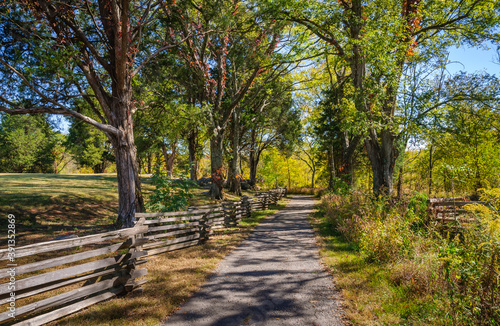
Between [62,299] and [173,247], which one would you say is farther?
[173,247]

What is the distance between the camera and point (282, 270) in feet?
21.4

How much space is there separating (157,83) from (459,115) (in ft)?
52.1

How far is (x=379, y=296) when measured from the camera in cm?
477

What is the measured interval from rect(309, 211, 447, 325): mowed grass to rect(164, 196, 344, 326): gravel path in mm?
306

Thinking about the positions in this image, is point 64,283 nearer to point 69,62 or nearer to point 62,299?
point 62,299

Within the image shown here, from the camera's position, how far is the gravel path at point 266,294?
4.21 metres

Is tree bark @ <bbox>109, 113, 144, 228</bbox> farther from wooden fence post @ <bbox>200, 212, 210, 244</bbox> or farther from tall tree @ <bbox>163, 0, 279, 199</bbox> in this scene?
tall tree @ <bbox>163, 0, 279, 199</bbox>

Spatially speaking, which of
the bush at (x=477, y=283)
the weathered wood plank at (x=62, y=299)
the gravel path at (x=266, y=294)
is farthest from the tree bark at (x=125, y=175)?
the bush at (x=477, y=283)

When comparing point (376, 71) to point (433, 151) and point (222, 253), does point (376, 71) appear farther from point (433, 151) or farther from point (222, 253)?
point (433, 151)

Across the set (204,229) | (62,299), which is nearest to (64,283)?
(62,299)

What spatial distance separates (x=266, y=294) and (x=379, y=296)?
216cm

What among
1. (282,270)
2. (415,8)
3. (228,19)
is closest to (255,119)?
(228,19)

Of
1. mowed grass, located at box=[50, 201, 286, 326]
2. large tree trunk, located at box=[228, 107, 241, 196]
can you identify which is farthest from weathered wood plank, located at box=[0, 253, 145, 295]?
large tree trunk, located at box=[228, 107, 241, 196]

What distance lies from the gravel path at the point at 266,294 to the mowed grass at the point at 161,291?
252 mm
